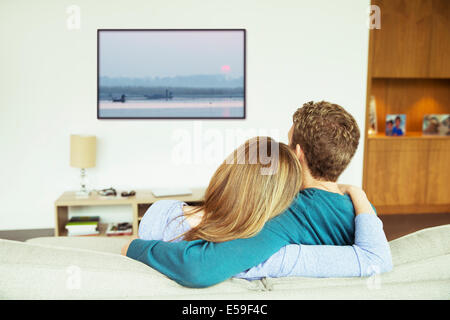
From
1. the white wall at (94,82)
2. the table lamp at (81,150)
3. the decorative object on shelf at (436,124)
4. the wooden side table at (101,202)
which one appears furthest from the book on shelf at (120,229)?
the decorative object on shelf at (436,124)

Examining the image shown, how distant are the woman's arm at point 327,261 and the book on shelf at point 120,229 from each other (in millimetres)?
2595

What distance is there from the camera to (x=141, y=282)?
99cm

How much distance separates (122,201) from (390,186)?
2809 mm

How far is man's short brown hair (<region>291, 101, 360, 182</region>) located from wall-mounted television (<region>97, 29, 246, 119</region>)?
260 cm

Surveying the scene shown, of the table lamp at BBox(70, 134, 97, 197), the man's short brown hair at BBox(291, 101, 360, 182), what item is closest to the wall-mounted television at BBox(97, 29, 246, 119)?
the table lamp at BBox(70, 134, 97, 197)

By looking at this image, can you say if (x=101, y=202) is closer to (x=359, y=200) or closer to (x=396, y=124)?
(x=359, y=200)

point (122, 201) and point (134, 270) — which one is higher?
point (134, 270)

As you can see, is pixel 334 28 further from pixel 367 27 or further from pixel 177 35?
pixel 177 35

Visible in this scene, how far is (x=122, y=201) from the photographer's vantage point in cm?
343

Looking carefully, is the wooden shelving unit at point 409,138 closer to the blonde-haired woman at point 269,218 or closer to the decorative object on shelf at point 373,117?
the decorative object on shelf at point 373,117

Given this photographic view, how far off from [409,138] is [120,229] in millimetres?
3078

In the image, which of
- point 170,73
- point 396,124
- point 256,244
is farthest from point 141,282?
point 396,124

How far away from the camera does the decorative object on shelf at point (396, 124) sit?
4.61 metres
